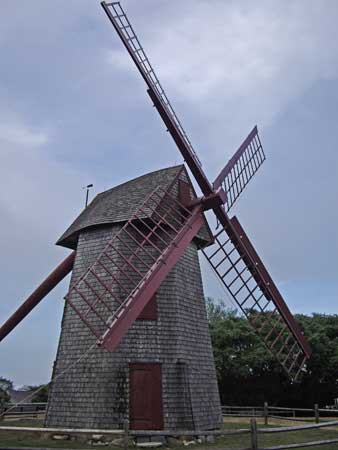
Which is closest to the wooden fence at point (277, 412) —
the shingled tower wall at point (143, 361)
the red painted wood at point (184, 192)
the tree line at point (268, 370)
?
the tree line at point (268, 370)

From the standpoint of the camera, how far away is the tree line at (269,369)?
2372 cm

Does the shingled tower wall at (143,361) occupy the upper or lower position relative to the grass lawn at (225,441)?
upper

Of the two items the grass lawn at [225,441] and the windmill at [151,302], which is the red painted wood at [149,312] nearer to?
the windmill at [151,302]

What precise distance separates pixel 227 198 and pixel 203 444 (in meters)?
5.97

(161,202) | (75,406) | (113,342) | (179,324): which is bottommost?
(75,406)

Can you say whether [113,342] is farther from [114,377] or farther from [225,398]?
[225,398]

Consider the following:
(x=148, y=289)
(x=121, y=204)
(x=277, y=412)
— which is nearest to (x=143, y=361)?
(x=148, y=289)

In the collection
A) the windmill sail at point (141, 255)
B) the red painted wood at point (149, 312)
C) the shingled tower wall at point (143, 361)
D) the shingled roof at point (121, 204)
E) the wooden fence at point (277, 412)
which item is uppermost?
the shingled roof at point (121, 204)

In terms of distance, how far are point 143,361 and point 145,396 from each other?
76cm

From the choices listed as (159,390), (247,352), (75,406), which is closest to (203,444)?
(159,390)

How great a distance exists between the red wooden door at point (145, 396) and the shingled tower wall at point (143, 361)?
111 millimetres

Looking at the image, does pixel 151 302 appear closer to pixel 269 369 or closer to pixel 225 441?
pixel 225 441

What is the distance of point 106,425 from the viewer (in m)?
10.1

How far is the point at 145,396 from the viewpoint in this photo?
10.4 m
